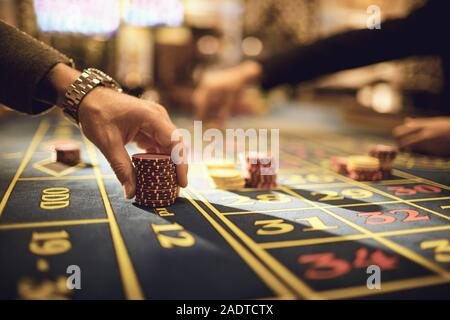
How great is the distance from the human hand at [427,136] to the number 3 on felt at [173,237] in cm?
235

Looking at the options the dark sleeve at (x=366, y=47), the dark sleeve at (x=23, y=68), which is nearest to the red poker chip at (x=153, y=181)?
the dark sleeve at (x=23, y=68)

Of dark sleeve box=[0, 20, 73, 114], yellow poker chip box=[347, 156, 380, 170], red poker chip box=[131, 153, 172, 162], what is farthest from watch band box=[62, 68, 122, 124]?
yellow poker chip box=[347, 156, 380, 170]

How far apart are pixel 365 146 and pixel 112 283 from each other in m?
3.07

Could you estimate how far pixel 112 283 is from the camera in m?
1.15

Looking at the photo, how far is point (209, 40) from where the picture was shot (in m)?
9.88

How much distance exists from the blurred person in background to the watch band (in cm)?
207

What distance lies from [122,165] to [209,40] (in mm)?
8571

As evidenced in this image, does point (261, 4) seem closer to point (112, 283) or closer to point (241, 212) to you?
point (241, 212)

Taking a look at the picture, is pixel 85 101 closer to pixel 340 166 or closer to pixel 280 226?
pixel 280 226

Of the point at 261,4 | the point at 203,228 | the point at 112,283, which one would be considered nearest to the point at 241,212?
the point at 203,228

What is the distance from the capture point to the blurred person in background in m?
3.26

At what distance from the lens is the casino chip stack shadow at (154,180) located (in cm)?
182

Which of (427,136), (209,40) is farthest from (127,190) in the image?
(209,40)
